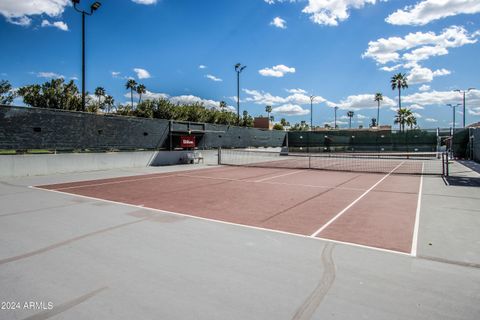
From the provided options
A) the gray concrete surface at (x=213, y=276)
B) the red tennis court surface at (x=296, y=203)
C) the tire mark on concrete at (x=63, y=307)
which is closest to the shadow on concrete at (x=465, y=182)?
the red tennis court surface at (x=296, y=203)

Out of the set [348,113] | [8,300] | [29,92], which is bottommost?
[8,300]

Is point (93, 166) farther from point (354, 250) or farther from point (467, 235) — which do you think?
point (467, 235)

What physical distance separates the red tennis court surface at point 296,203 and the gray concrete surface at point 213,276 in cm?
80

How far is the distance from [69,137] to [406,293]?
710 inches

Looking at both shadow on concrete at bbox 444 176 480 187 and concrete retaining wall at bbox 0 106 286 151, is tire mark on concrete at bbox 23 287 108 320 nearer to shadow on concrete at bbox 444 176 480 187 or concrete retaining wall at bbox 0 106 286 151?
concrete retaining wall at bbox 0 106 286 151

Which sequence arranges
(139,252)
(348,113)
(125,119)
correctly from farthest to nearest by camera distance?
1. (348,113)
2. (125,119)
3. (139,252)

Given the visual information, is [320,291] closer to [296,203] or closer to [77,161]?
[296,203]

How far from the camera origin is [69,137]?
17.3 meters

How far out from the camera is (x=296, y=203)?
31.9ft

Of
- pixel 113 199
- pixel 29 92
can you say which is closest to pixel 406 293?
pixel 113 199

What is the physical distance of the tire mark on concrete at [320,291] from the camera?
133 inches

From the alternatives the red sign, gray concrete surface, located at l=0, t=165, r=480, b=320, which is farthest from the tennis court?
the red sign

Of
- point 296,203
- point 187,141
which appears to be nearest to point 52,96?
point 187,141

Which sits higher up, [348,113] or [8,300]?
[348,113]
